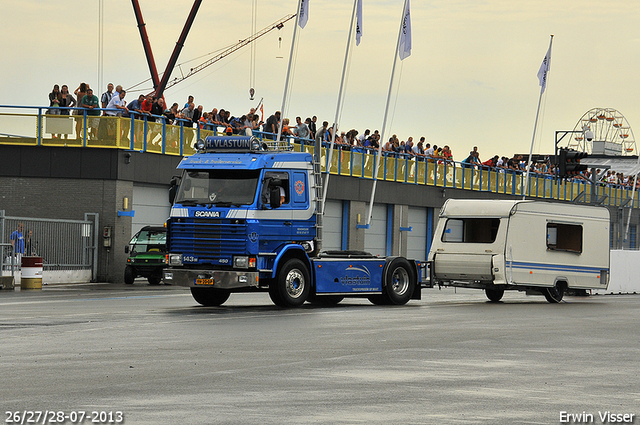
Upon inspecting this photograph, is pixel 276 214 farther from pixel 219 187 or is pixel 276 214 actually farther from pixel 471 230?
pixel 471 230

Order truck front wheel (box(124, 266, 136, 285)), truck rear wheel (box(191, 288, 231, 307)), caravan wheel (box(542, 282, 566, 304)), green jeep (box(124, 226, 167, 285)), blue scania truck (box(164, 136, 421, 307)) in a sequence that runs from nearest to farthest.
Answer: blue scania truck (box(164, 136, 421, 307))
truck rear wheel (box(191, 288, 231, 307))
caravan wheel (box(542, 282, 566, 304))
green jeep (box(124, 226, 167, 285))
truck front wheel (box(124, 266, 136, 285))

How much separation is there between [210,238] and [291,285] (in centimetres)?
195

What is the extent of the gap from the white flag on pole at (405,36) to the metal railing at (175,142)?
467 cm

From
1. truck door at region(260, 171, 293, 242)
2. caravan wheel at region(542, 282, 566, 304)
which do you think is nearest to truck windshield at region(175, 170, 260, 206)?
truck door at region(260, 171, 293, 242)

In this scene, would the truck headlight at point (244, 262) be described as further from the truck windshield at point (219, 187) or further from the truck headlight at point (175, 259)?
the truck headlight at point (175, 259)

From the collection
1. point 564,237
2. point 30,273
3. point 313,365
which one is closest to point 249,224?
point 313,365

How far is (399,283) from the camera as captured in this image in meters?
24.6

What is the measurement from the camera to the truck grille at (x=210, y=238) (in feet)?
69.8

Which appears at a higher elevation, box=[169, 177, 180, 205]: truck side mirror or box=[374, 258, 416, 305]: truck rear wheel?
box=[169, 177, 180, 205]: truck side mirror

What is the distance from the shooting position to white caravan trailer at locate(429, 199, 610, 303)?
26.5 meters

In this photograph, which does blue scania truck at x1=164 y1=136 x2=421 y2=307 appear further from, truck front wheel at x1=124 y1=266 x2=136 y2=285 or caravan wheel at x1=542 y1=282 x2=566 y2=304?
A: truck front wheel at x1=124 y1=266 x2=136 y2=285

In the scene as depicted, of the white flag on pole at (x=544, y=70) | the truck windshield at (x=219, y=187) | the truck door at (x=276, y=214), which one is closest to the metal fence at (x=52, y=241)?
the truck windshield at (x=219, y=187)

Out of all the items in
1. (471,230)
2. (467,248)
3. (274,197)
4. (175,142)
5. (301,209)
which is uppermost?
(175,142)

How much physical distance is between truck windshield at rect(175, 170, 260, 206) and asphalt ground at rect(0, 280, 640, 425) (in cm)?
224
